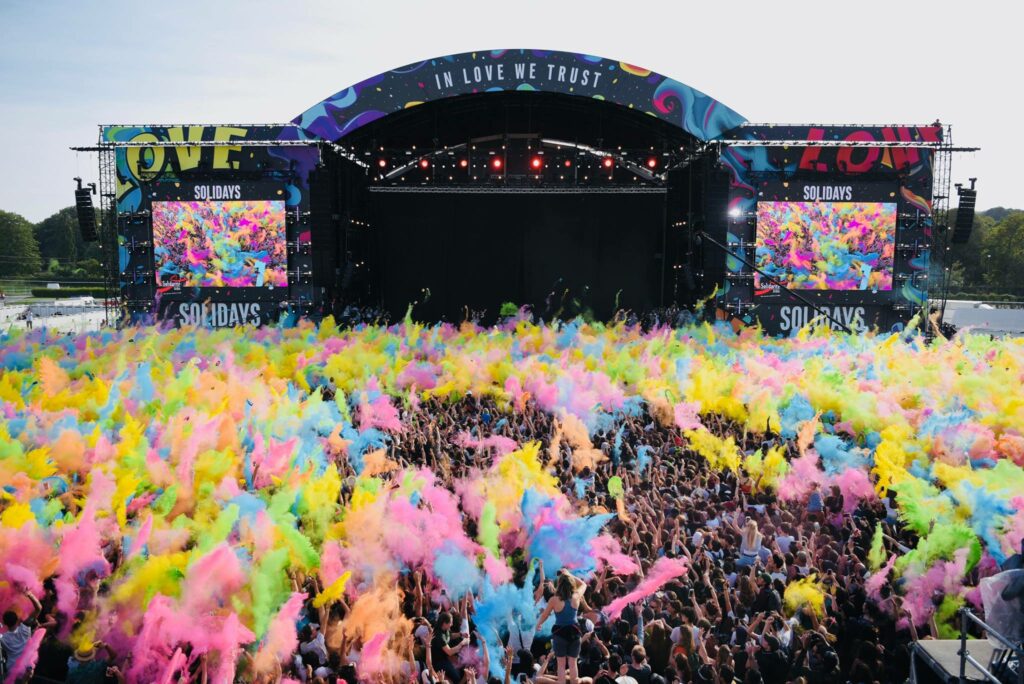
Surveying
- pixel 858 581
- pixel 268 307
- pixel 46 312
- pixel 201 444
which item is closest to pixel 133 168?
pixel 268 307

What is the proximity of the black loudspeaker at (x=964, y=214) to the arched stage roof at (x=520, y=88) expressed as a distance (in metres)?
4.83

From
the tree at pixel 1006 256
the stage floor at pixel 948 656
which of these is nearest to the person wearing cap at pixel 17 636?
the stage floor at pixel 948 656

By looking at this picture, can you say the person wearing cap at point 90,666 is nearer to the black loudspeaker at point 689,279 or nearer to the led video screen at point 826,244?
the led video screen at point 826,244

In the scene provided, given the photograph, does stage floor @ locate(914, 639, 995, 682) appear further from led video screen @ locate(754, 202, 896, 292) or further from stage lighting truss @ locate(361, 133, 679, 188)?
stage lighting truss @ locate(361, 133, 679, 188)

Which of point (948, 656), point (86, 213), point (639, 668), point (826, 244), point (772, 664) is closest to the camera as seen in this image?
point (948, 656)

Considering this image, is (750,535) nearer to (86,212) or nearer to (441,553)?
(441,553)

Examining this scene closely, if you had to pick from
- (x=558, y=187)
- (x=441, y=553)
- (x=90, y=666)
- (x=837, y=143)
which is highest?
(x=837, y=143)

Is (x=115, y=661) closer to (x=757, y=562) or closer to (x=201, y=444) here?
(x=201, y=444)

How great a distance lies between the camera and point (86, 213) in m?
17.1

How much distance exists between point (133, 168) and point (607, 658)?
1561cm

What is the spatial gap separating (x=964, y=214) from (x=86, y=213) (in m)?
18.5

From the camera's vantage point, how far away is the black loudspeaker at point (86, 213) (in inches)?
661

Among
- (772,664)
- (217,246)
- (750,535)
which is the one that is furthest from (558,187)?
(772,664)

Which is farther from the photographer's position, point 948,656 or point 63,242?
point 63,242
